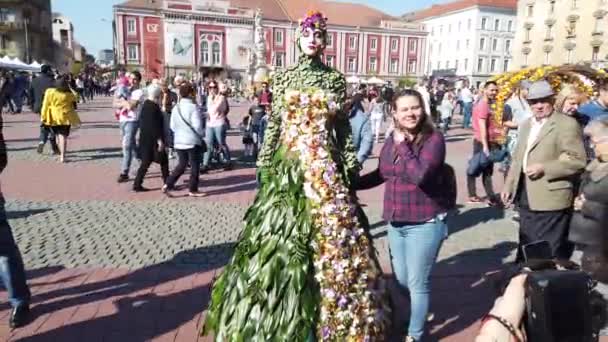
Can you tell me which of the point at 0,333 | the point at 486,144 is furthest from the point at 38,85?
the point at 486,144

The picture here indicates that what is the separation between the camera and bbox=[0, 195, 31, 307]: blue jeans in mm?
3371

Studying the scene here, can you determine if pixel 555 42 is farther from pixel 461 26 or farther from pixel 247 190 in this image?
pixel 247 190

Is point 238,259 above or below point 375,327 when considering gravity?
above

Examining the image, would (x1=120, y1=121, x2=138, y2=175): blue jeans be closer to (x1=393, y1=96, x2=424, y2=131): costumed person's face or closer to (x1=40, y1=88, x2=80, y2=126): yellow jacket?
(x1=40, y1=88, x2=80, y2=126): yellow jacket

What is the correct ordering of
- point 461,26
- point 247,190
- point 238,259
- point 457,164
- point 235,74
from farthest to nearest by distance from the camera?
1. point 461,26
2. point 235,74
3. point 457,164
4. point 247,190
5. point 238,259

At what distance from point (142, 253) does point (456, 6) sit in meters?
80.9

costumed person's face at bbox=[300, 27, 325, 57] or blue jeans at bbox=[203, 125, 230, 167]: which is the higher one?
costumed person's face at bbox=[300, 27, 325, 57]

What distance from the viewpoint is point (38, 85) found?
1152cm

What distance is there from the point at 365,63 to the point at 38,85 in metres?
68.0

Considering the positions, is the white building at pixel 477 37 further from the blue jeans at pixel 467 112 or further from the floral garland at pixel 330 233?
the floral garland at pixel 330 233

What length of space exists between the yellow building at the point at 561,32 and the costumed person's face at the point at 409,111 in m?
52.5

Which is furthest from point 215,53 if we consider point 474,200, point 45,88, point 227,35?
point 474,200

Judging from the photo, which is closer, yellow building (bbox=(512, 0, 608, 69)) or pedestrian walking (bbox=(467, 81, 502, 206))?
pedestrian walking (bbox=(467, 81, 502, 206))

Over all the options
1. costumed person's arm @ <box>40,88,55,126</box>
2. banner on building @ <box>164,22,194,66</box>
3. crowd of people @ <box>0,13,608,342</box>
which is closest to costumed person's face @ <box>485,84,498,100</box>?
crowd of people @ <box>0,13,608,342</box>
